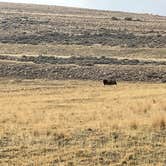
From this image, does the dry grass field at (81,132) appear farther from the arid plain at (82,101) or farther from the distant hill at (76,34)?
the distant hill at (76,34)

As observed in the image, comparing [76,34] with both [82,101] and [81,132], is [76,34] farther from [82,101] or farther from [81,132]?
[81,132]

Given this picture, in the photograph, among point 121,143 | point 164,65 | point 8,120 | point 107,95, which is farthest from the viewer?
point 164,65

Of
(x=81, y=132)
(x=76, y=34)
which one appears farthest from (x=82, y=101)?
(x=76, y=34)

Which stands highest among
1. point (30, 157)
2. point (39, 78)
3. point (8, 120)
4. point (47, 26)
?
point (47, 26)

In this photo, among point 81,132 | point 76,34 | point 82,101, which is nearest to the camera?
point 81,132

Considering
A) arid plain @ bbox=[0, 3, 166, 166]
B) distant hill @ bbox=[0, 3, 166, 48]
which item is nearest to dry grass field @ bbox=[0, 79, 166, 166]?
arid plain @ bbox=[0, 3, 166, 166]

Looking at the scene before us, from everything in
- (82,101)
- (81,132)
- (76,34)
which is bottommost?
(81,132)

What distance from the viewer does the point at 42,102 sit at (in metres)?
27.8

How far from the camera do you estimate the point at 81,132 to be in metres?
16.8

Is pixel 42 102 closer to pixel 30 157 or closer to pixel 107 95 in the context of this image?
pixel 107 95

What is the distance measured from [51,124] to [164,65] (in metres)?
34.9

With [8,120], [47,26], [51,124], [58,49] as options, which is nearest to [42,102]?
[8,120]

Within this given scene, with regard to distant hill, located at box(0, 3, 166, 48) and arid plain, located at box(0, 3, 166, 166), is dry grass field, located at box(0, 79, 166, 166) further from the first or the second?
distant hill, located at box(0, 3, 166, 48)

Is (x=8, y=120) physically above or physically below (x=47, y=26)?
below
